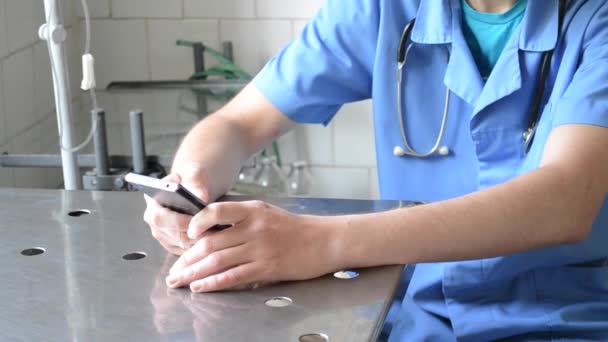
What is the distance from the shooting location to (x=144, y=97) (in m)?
→ 2.38

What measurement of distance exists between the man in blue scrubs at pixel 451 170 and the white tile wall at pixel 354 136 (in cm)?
89

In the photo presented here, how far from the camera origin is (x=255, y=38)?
2480 millimetres

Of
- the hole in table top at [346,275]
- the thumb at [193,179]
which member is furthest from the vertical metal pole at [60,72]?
the hole in table top at [346,275]

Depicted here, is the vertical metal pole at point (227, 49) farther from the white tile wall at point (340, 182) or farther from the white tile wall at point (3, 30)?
the white tile wall at point (3, 30)

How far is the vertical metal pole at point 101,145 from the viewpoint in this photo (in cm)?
180

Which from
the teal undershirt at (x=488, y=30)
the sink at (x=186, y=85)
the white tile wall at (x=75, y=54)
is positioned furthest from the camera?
the white tile wall at (x=75, y=54)

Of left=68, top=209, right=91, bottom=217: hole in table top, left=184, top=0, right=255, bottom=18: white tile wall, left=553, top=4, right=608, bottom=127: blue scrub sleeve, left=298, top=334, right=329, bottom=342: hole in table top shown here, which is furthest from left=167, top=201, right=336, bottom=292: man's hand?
left=184, top=0, right=255, bottom=18: white tile wall

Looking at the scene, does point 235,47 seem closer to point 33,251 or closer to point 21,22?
point 21,22

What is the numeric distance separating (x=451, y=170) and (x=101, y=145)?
2.42 ft

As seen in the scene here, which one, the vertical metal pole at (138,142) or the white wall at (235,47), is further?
the white wall at (235,47)

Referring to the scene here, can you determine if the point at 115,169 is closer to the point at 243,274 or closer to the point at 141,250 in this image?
the point at 141,250

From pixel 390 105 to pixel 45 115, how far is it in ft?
3.77

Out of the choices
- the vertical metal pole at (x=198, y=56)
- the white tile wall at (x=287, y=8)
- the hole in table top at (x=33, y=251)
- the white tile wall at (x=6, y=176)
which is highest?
the white tile wall at (x=287, y=8)

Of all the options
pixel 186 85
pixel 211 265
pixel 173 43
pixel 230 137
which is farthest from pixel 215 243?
pixel 173 43
